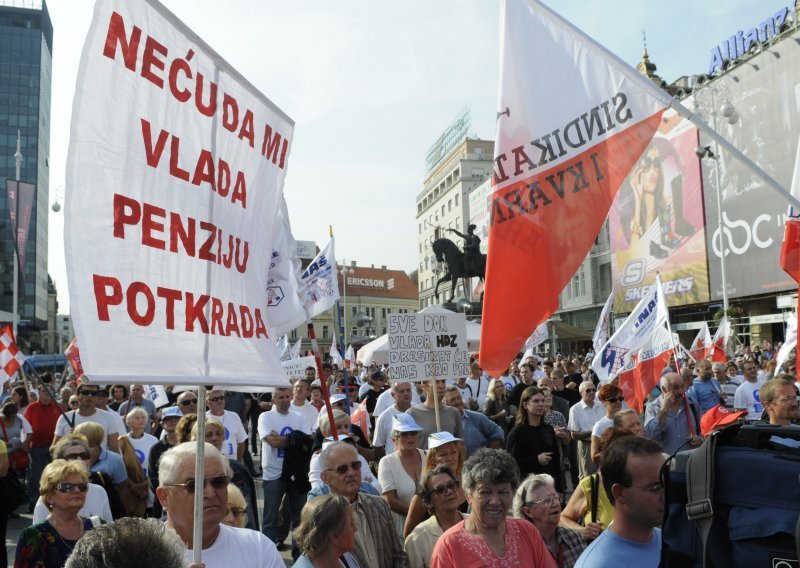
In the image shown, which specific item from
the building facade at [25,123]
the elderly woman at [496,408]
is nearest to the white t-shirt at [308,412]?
the elderly woman at [496,408]

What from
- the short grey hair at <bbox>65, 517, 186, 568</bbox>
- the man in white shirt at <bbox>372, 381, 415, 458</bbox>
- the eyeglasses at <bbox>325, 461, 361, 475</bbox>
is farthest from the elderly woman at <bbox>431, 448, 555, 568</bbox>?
the man in white shirt at <bbox>372, 381, 415, 458</bbox>

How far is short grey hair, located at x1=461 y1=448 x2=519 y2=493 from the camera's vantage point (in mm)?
3656

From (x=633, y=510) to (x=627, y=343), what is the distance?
8357mm

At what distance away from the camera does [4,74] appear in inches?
3455

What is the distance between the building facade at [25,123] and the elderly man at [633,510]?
9265 centimetres

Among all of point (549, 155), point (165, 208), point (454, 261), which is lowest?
point (165, 208)

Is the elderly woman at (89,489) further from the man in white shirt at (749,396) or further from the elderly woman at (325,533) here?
the man in white shirt at (749,396)

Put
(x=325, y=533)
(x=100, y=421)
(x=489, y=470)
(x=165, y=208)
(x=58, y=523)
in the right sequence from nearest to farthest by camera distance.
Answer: (x=165, y=208) → (x=325, y=533) → (x=489, y=470) → (x=58, y=523) → (x=100, y=421)

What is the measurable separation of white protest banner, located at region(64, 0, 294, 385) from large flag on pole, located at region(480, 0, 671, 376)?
80.7 inches

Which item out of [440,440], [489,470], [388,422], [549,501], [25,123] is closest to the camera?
[489,470]

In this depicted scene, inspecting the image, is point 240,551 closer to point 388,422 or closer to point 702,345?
point 388,422

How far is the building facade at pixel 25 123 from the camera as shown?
87.1 m

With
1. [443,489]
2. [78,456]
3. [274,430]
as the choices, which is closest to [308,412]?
[274,430]

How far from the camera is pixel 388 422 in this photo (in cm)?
768
